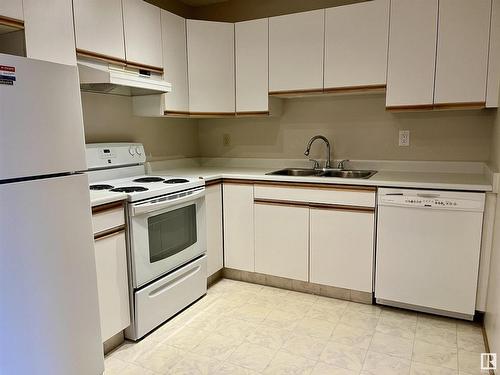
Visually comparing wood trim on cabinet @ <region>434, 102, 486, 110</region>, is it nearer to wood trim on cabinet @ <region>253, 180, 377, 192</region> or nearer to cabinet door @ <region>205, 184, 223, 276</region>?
wood trim on cabinet @ <region>253, 180, 377, 192</region>

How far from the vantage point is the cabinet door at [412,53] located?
7.84 ft

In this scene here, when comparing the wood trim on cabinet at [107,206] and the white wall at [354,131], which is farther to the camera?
the white wall at [354,131]

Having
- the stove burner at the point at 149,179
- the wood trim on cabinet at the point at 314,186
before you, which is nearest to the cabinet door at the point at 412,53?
the wood trim on cabinet at the point at 314,186

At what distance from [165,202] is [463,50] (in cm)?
214

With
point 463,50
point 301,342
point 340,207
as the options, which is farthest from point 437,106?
point 301,342

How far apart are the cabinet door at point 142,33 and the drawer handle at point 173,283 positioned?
1.51m

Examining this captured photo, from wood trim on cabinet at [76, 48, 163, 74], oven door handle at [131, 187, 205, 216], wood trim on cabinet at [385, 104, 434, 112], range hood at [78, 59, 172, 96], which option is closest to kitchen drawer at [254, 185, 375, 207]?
oven door handle at [131, 187, 205, 216]

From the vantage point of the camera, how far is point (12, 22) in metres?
1.69

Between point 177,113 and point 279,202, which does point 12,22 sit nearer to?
point 177,113

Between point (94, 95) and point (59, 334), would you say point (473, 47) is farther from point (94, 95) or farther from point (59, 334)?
point (59, 334)

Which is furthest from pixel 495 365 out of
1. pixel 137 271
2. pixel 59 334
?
pixel 59 334

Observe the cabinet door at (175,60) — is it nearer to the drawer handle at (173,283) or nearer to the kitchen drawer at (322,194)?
the kitchen drawer at (322,194)

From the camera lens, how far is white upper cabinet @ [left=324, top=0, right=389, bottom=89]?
2.53 metres

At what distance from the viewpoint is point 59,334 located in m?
1.60
